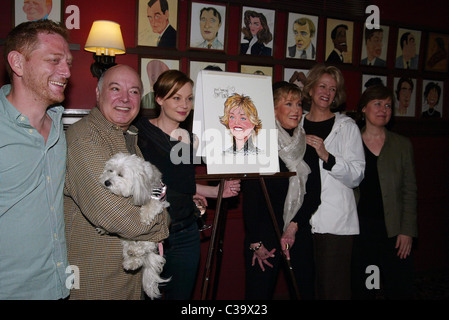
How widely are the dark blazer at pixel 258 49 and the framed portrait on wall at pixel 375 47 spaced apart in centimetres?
127

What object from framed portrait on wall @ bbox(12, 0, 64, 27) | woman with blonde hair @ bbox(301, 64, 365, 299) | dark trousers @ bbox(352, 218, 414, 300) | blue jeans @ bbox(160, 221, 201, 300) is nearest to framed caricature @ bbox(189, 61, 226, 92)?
woman with blonde hair @ bbox(301, 64, 365, 299)

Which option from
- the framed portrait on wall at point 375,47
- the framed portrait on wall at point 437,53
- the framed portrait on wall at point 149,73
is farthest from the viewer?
the framed portrait on wall at point 437,53

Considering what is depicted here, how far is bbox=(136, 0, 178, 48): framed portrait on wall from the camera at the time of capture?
10.1ft

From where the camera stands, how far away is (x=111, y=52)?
283cm

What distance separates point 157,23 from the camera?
3.12 meters

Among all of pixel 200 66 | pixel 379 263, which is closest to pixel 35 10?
pixel 200 66

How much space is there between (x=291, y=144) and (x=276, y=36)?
172 cm

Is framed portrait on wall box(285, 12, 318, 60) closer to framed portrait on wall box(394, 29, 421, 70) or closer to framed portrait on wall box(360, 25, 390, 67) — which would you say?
framed portrait on wall box(360, 25, 390, 67)

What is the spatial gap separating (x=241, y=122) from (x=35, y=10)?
199 cm

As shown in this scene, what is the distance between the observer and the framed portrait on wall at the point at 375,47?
3955 millimetres

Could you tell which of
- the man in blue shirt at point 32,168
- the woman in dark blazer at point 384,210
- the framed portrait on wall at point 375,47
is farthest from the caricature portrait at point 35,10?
the framed portrait on wall at point 375,47

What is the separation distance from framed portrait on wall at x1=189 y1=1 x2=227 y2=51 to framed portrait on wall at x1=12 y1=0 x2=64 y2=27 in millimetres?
1169

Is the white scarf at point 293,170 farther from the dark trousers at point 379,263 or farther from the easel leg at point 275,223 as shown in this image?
the dark trousers at point 379,263
